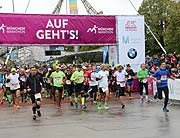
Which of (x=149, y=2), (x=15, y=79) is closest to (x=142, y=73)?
(x=15, y=79)

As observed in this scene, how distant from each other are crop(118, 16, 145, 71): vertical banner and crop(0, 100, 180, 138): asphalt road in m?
8.75

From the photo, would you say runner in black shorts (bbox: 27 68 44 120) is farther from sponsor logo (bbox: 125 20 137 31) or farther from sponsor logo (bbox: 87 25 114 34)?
sponsor logo (bbox: 125 20 137 31)

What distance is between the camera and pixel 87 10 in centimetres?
8138

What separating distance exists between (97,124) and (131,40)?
13095 millimetres

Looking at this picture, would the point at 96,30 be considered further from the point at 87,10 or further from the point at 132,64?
the point at 87,10

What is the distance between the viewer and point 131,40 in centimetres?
2403

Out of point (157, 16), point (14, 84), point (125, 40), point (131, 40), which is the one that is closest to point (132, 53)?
point (131, 40)

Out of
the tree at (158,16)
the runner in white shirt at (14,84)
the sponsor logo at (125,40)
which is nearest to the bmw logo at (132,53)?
the sponsor logo at (125,40)

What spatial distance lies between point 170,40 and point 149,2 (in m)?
15.6

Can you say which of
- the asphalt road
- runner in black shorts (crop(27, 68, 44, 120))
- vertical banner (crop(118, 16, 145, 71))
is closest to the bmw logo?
vertical banner (crop(118, 16, 145, 71))

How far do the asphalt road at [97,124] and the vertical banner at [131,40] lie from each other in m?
8.75

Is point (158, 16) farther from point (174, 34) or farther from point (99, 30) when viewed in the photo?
point (99, 30)

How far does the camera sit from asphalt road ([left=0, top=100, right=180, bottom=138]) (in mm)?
9852

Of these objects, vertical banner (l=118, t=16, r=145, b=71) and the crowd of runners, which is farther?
vertical banner (l=118, t=16, r=145, b=71)
